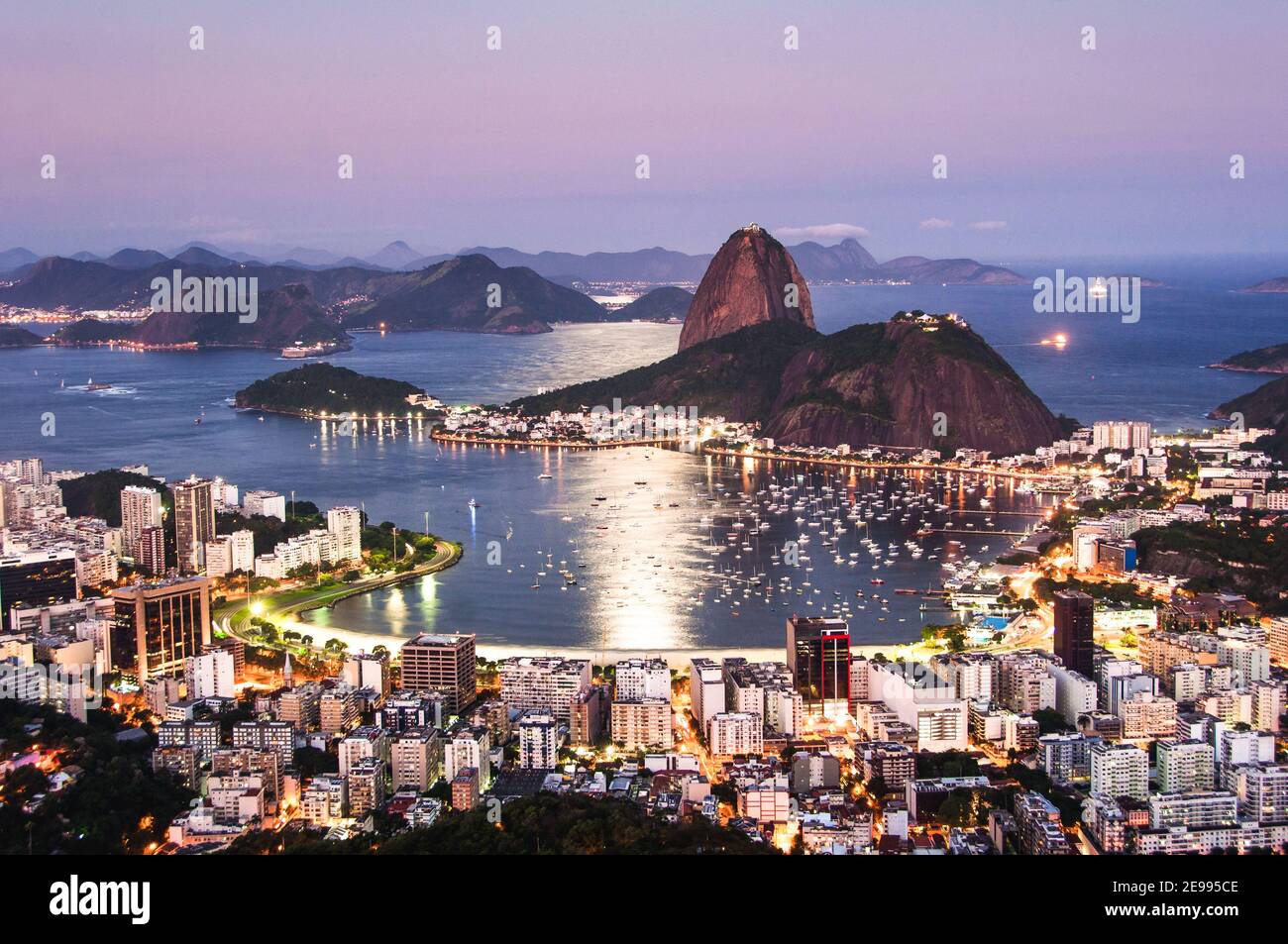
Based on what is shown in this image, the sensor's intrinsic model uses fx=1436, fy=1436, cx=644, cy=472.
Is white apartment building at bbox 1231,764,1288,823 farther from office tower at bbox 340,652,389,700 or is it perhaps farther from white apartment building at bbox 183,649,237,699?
white apartment building at bbox 183,649,237,699

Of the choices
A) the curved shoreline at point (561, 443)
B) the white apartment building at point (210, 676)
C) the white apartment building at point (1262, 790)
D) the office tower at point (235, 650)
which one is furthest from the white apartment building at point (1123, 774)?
the curved shoreline at point (561, 443)

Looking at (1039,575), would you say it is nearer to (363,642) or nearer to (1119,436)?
(363,642)

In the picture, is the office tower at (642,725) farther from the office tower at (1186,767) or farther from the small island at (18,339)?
the small island at (18,339)

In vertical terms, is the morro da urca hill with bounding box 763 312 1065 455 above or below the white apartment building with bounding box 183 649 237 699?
above

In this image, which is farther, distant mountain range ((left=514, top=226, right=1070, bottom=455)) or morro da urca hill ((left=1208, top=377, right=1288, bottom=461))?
distant mountain range ((left=514, top=226, right=1070, bottom=455))

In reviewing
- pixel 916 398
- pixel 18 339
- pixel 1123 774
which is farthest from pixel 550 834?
pixel 18 339

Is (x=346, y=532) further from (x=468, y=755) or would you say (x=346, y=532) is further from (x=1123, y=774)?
(x=1123, y=774)

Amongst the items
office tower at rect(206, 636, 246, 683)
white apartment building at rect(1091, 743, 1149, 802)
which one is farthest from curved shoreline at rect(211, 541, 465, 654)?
white apartment building at rect(1091, 743, 1149, 802)
